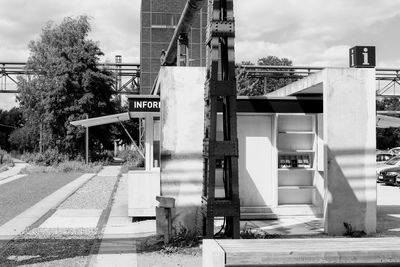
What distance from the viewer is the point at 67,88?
39.8m

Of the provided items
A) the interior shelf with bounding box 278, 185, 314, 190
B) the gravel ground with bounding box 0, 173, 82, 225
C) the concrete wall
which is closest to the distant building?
the gravel ground with bounding box 0, 173, 82, 225

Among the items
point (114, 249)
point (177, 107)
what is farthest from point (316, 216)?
point (114, 249)

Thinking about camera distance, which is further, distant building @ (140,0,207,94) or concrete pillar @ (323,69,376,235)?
distant building @ (140,0,207,94)

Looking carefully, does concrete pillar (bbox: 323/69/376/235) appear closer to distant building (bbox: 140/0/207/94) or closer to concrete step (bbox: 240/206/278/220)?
concrete step (bbox: 240/206/278/220)

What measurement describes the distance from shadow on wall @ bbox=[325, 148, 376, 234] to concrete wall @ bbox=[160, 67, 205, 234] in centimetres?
254

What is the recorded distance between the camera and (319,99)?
1172 centimetres

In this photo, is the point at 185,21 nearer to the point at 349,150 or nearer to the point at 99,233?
the point at 349,150

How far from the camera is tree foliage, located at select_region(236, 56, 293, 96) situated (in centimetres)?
4006

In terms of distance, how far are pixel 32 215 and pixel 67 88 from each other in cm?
2770

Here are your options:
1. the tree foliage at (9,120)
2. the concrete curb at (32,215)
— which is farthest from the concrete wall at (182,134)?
the tree foliage at (9,120)

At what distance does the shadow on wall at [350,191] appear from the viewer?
1000cm

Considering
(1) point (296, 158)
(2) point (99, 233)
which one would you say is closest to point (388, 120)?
(1) point (296, 158)

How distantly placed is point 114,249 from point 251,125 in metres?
4.79

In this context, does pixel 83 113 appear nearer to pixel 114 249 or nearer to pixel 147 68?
pixel 147 68
